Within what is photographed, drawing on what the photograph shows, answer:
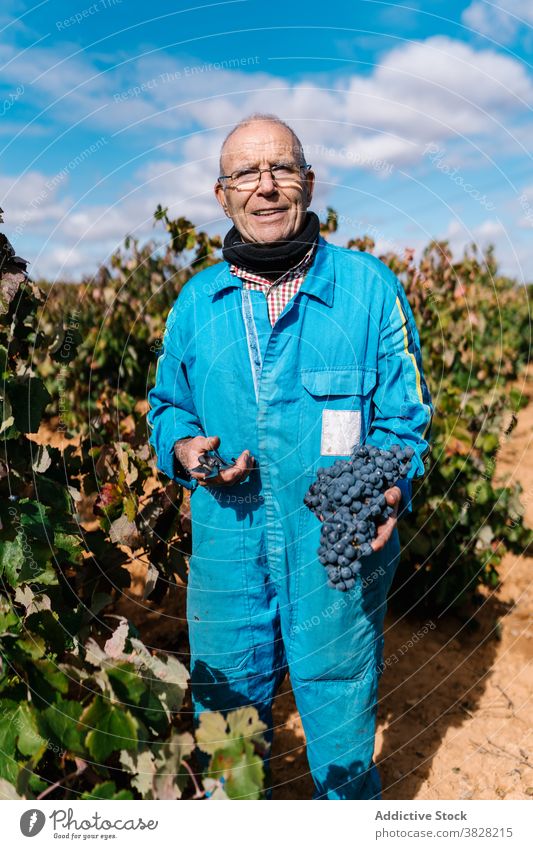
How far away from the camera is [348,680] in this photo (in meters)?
2.96

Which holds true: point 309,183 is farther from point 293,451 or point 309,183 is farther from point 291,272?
point 293,451

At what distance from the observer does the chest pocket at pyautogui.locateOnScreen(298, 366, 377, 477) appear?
2793 millimetres

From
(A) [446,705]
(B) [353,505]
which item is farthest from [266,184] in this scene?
(A) [446,705]

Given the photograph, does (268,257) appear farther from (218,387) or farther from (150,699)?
(150,699)

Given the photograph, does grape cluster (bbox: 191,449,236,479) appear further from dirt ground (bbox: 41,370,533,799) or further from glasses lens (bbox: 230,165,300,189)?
dirt ground (bbox: 41,370,533,799)

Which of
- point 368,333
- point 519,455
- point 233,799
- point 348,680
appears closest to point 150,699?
point 233,799

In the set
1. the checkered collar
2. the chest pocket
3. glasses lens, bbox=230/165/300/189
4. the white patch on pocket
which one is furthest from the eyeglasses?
the white patch on pocket

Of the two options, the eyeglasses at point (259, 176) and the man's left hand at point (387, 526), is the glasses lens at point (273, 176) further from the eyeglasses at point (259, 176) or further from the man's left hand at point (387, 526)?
the man's left hand at point (387, 526)

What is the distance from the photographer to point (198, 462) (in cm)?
273

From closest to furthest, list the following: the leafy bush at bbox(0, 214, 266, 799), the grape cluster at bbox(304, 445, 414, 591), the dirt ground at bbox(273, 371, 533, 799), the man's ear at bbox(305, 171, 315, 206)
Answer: the leafy bush at bbox(0, 214, 266, 799) → the grape cluster at bbox(304, 445, 414, 591) → the man's ear at bbox(305, 171, 315, 206) → the dirt ground at bbox(273, 371, 533, 799)

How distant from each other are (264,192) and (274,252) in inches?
9.5

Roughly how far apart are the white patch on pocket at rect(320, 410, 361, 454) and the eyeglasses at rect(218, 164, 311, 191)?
3.23 feet

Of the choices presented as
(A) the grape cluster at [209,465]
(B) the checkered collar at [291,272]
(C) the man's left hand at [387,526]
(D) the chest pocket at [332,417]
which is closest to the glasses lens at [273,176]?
(B) the checkered collar at [291,272]

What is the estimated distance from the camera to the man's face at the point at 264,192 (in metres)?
2.72
